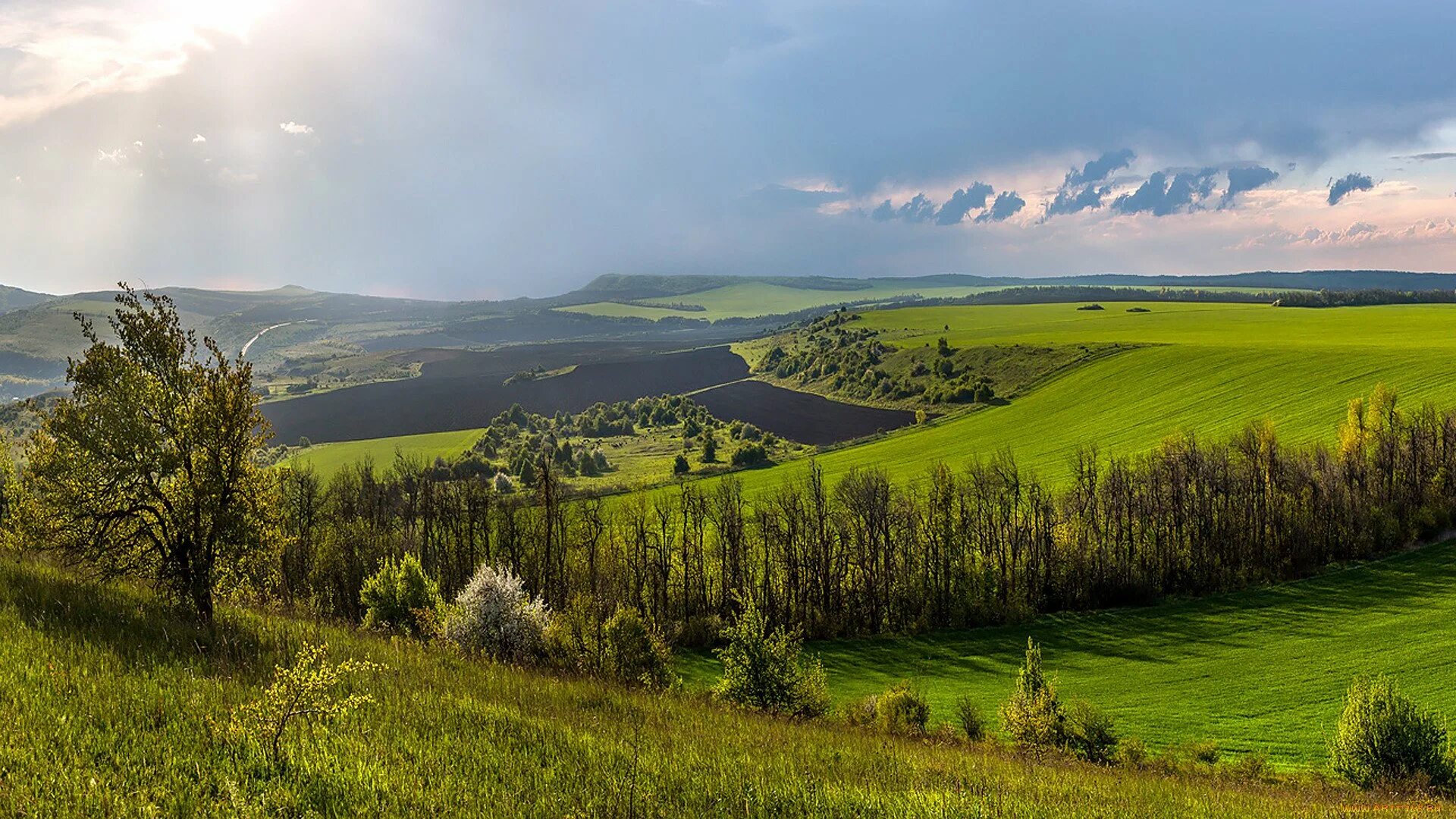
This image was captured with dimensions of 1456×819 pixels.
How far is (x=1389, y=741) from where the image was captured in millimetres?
27969

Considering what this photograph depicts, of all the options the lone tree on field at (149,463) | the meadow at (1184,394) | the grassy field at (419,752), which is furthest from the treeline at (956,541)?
the grassy field at (419,752)

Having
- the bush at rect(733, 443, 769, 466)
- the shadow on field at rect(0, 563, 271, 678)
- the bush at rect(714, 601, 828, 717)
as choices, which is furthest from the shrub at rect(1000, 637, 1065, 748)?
the bush at rect(733, 443, 769, 466)

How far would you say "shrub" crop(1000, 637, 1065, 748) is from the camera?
3231 cm

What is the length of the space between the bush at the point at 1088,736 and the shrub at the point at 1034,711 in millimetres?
995

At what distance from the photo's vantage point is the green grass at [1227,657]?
144 ft

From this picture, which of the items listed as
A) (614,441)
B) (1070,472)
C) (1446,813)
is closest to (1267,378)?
(1070,472)

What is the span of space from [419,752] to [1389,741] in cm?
3746

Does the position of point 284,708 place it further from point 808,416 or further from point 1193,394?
point 808,416

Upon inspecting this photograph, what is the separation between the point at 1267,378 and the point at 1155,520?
55476 millimetres

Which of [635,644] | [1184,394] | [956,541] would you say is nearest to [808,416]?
[1184,394]

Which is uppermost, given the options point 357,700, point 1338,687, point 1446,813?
point 357,700

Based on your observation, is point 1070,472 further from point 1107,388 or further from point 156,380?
point 156,380

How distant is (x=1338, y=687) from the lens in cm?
4653

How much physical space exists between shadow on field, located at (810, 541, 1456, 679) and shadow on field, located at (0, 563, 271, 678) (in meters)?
52.4
